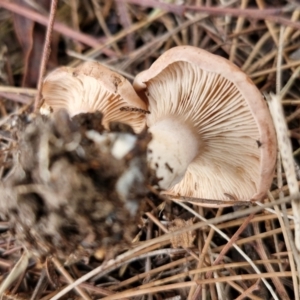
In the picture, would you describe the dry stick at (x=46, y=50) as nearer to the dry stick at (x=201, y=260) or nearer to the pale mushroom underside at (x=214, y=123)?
the pale mushroom underside at (x=214, y=123)

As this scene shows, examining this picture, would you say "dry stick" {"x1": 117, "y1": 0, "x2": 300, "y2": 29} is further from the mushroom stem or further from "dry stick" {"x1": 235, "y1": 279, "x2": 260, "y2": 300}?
"dry stick" {"x1": 235, "y1": 279, "x2": 260, "y2": 300}

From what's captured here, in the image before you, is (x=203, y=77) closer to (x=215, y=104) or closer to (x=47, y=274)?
(x=215, y=104)

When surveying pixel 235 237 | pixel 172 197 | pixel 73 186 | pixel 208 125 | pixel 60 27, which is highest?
pixel 60 27

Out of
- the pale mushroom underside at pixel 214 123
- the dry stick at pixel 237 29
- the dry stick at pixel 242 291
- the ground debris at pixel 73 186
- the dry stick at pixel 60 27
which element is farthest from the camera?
the dry stick at pixel 60 27

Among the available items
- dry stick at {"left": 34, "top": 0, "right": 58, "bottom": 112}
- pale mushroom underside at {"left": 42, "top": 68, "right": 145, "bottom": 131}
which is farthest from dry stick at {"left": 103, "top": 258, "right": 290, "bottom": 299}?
dry stick at {"left": 34, "top": 0, "right": 58, "bottom": 112}

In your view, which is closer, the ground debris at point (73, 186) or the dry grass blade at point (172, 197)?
the ground debris at point (73, 186)

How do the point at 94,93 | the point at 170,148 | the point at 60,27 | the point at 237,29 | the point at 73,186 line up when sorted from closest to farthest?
Answer: the point at 73,186 → the point at 170,148 → the point at 94,93 → the point at 237,29 → the point at 60,27

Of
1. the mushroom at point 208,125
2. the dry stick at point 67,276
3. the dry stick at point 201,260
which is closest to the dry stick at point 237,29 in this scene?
the mushroom at point 208,125

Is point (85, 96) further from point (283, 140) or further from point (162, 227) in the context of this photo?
point (283, 140)

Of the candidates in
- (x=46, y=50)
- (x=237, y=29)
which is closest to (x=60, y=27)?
(x=46, y=50)
